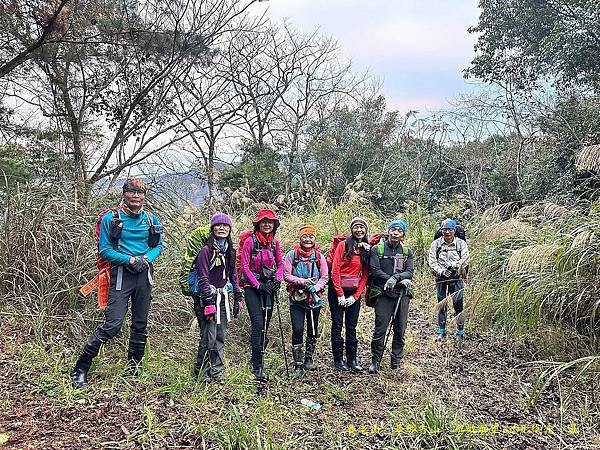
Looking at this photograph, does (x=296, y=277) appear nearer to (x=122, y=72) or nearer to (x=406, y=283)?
(x=406, y=283)

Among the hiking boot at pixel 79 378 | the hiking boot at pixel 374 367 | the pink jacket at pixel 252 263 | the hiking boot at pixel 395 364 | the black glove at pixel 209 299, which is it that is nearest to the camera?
the hiking boot at pixel 79 378

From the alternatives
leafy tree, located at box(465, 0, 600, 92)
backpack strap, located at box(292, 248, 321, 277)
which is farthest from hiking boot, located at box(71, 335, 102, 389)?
leafy tree, located at box(465, 0, 600, 92)

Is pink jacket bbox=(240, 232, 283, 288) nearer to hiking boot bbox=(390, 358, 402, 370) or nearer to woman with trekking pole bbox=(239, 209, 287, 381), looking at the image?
woman with trekking pole bbox=(239, 209, 287, 381)

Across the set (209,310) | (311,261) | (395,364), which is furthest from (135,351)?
(395,364)

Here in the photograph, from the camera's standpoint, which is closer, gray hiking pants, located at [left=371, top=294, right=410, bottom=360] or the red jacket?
the red jacket

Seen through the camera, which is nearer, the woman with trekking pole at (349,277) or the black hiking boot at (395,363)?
the woman with trekking pole at (349,277)

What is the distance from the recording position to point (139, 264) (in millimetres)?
4156

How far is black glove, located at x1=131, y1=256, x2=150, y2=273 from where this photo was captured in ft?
13.6

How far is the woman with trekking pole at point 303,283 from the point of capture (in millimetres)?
4750

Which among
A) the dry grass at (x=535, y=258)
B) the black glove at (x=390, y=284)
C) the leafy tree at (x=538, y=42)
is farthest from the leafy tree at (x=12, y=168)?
the leafy tree at (x=538, y=42)

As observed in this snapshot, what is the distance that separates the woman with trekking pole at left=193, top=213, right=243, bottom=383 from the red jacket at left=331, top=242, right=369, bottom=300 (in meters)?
0.95

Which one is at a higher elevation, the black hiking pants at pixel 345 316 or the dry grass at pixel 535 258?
the dry grass at pixel 535 258

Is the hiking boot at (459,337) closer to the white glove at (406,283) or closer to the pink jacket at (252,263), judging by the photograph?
the white glove at (406,283)

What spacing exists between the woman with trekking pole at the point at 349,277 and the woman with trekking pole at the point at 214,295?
37.9 inches
